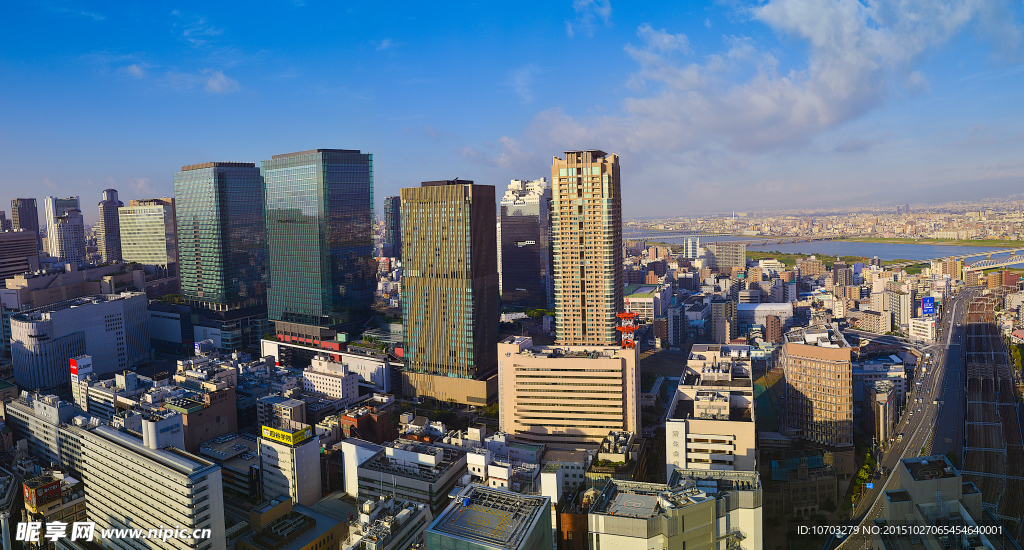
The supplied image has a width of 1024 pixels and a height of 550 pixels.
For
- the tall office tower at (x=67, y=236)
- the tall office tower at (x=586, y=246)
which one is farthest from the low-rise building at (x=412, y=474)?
the tall office tower at (x=67, y=236)

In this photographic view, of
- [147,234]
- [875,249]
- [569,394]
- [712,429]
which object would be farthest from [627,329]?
[875,249]

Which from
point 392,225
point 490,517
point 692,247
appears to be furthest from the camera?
point 692,247

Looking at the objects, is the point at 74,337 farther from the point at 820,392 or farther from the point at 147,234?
the point at 820,392

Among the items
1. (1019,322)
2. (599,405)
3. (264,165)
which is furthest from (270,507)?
(1019,322)

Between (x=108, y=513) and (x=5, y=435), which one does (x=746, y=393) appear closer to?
(x=108, y=513)

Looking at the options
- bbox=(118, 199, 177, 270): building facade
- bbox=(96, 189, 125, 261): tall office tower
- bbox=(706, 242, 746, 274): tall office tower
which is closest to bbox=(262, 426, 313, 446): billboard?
bbox=(118, 199, 177, 270): building facade
